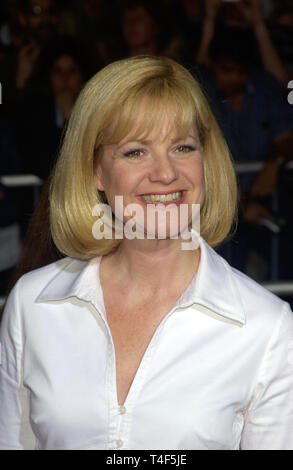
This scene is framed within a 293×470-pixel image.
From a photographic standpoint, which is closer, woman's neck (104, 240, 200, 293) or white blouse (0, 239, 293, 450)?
white blouse (0, 239, 293, 450)

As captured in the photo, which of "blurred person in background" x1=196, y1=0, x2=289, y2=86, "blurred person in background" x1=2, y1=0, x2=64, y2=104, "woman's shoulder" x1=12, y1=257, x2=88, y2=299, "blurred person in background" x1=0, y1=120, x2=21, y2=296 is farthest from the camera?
"blurred person in background" x1=196, y1=0, x2=289, y2=86

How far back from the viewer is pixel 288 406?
1697 mm

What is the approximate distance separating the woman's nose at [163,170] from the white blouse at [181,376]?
235 millimetres

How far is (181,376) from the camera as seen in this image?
173cm

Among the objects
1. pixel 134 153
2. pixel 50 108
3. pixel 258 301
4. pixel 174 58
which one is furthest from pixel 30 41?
pixel 258 301

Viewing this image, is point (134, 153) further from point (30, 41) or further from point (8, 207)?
point (30, 41)

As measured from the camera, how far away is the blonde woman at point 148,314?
1.70m

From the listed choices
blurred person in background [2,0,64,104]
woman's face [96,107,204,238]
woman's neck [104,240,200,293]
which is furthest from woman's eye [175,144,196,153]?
blurred person in background [2,0,64,104]

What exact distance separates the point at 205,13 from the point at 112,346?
2.63 metres

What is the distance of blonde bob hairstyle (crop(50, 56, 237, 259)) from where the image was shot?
1740 millimetres

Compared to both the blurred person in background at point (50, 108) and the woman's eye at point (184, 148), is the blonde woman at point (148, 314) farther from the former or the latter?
the blurred person in background at point (50, 108)

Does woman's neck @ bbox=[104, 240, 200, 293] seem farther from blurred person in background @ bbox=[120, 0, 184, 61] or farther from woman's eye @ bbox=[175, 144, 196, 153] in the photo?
blurred person in background @ bbox=[120, 0, 184, 61]

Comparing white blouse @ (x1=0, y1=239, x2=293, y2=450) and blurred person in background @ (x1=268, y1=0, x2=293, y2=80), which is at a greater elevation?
blurred person in background @ (x1=268, y1=0, x2=293, y2=80)

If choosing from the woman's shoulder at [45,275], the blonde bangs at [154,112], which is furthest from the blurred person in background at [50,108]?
the blonde bangs at [154,112]
